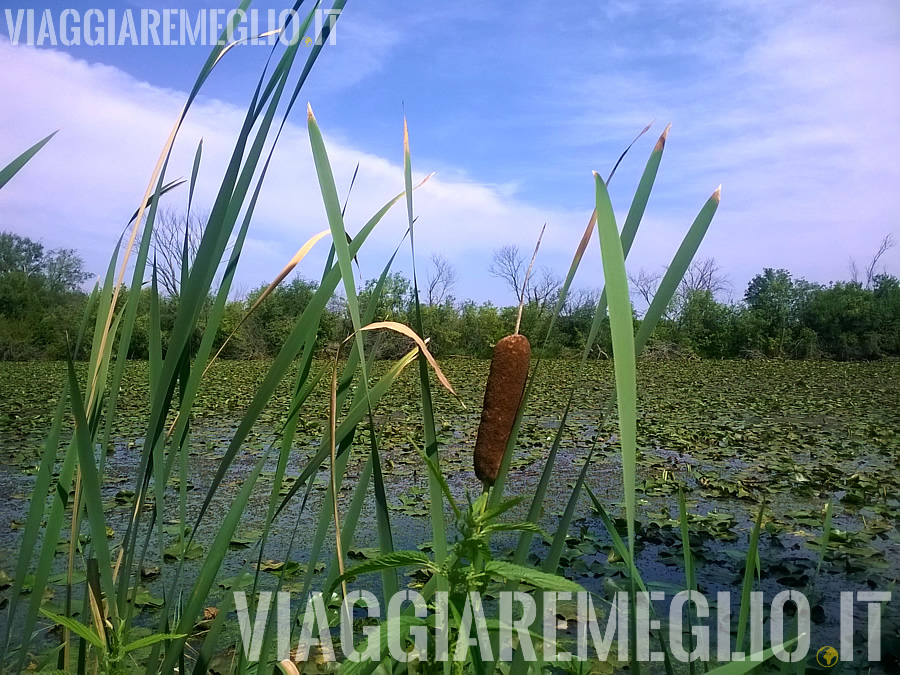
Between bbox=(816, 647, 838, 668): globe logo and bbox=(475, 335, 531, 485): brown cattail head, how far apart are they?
1466 millimetres

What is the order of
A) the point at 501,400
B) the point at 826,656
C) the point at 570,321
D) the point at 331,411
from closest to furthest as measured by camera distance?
the point at 501,400
the point at 331,411
the point at 826,656
the point at 570,321

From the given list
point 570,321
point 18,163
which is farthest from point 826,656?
point 570,321

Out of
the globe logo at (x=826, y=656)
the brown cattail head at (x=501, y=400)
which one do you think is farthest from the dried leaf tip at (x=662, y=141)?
the globe logo at (x=826, y=656)

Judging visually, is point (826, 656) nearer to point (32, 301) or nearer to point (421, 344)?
point (421, 344)

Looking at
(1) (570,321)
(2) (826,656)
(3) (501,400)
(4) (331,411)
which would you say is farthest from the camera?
(1) (570,321)

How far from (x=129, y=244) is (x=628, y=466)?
0.74 m

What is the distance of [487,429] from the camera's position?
0.59 m

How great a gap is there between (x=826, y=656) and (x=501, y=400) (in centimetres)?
155

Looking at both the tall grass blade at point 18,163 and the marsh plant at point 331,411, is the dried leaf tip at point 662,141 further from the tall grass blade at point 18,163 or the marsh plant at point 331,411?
the tall grass blade at point 18,163

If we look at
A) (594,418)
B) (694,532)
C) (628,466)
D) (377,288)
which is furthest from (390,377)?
(594,418)

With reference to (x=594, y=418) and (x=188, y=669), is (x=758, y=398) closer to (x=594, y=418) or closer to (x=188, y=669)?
(x=594, y=418)

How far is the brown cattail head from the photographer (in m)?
0.57

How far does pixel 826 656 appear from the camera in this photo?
1559 millimetres

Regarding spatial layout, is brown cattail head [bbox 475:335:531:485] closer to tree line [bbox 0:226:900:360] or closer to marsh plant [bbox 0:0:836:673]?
marsh plant [bbox 0:0:836:673]
